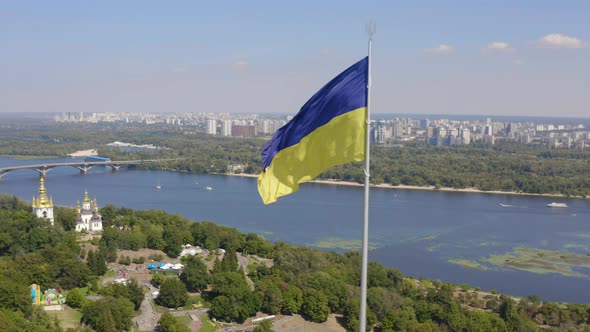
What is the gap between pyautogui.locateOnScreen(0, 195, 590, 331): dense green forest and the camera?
540cm

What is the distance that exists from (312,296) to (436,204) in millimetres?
8954

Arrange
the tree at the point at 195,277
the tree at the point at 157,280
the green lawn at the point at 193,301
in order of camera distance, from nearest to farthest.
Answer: the green lawn at the point at 193,301 → the tree at the point at 195,277 → the tree at the point at 157,280

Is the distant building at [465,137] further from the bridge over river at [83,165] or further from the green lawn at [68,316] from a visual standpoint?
the green lawn at [68,316]

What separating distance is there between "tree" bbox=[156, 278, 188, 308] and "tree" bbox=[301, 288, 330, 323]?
44.0 inches

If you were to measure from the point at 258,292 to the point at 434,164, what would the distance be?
51.1 ft

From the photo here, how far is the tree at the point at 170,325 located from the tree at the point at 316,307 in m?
1.15

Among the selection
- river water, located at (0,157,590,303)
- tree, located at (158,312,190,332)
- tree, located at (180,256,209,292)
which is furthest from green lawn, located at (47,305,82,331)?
river water, located at (0,157,590,303)

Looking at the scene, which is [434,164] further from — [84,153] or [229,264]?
[229,264]

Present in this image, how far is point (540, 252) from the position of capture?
9.34m

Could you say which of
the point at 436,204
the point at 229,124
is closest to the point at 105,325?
the point at 436,204

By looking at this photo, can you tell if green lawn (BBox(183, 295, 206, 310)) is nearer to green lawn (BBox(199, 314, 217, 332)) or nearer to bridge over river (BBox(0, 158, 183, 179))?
green lawn (BBox(199, 314, 217, 332))

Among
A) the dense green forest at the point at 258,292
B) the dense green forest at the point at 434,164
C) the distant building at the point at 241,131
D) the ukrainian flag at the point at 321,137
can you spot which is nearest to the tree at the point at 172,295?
the dense green forest at the point at 258,292

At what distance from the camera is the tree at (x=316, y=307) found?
5.80m

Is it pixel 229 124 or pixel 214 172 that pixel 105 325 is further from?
pixel 229 124
